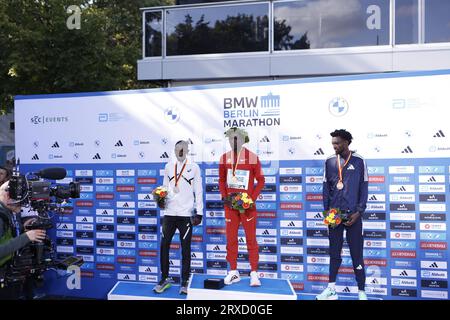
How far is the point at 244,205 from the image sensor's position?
5.73 meters

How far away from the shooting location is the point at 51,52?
15.2 m

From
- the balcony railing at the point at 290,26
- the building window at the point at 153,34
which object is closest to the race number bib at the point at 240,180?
the balcony railing at the point at 290,26

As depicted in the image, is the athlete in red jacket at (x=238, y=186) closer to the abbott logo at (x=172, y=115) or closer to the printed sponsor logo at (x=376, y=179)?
the abbott logo at (x=172, y=115)

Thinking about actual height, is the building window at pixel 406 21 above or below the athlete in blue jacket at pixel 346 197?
above

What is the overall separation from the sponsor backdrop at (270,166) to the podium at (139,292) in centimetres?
14

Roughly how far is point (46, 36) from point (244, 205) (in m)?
12.0

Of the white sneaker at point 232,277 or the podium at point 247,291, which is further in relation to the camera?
the white sneaker at point 232,277

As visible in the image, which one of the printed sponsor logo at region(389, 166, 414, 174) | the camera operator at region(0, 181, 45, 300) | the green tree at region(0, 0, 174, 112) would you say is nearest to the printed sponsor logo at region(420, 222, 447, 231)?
the printed sponsor logo at region(389, 166, 414, 174)

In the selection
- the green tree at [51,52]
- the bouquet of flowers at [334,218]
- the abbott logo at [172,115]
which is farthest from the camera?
the green tree at [51,52]

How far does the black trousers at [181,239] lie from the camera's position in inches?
236

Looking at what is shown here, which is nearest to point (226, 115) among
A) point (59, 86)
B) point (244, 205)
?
point (244, 205)

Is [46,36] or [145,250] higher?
[46,36]

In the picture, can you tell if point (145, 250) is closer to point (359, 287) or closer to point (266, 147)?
point (266, 147)
